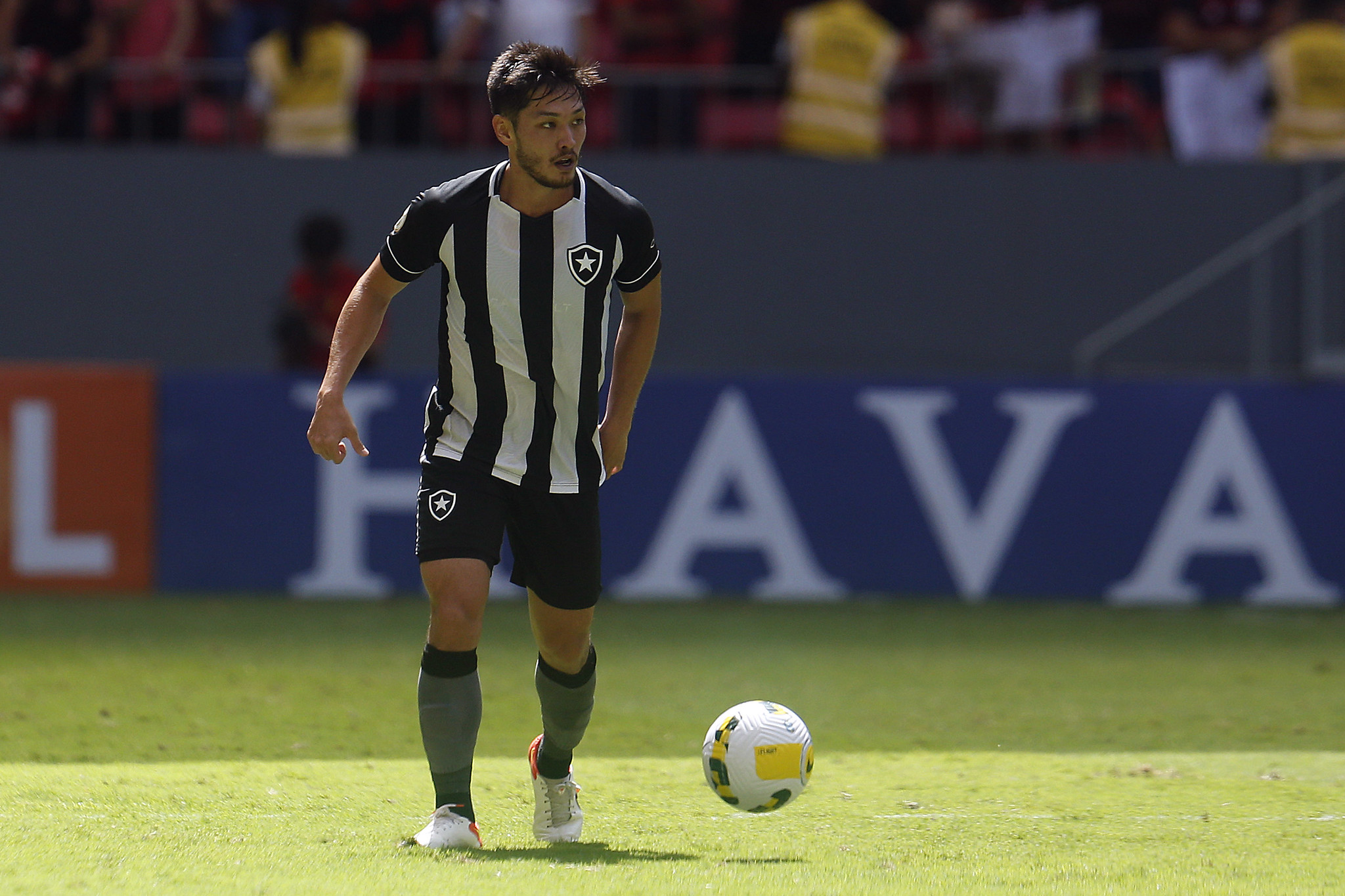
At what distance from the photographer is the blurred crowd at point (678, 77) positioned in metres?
13.1

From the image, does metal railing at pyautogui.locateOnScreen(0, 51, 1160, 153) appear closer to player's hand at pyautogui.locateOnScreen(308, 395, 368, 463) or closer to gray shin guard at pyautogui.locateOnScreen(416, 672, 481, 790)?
player's hand at pyautogui.locateOnScreen(308, 395, 368, 463)

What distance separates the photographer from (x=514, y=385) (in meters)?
4.95

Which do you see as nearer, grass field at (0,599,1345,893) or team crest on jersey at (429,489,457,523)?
grass field at (0,599,1345,893)

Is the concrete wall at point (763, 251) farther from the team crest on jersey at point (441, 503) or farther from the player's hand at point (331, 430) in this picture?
the player's hand at point (331, 430)

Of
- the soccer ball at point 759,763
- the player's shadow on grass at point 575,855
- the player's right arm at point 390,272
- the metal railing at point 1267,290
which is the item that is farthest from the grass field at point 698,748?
the metal railing at point 1267,290

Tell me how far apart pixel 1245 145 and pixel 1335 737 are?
7.32 m

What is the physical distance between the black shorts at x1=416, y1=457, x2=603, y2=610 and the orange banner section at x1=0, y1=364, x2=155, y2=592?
22.3 feet

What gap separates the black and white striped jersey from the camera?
16.1 feet

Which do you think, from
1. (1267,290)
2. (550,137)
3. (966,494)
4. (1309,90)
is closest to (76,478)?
(966,494)

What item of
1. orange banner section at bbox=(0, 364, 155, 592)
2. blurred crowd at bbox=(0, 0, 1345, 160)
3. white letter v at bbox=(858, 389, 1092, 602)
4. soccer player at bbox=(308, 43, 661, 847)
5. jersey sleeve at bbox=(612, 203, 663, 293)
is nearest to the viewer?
soccer player at bbox=(308, 43, 661, 847)

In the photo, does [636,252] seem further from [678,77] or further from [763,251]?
[678,77]

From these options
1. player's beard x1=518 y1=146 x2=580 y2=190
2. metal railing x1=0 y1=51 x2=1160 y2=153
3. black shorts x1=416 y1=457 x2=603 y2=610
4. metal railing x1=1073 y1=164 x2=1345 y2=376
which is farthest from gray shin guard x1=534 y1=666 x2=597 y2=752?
metal railing x1=0 y1=51 x2=1160 y2=153

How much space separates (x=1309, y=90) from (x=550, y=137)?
9323 mm

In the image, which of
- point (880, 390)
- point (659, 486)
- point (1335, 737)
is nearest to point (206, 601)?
point (659, 486)
